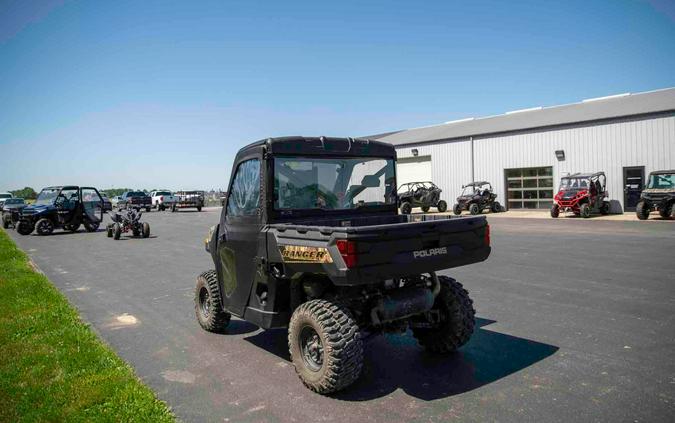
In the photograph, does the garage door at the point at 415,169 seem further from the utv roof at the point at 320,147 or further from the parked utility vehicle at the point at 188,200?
the utv roof at the point at 320,147

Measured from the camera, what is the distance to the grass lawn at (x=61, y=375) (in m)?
3.82

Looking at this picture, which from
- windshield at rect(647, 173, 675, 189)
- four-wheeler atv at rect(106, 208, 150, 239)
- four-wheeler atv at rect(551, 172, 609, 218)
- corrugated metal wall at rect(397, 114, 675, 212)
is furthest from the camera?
corrugated metal wall at rect(397, 114, 675, 212)

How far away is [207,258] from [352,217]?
8.31 m

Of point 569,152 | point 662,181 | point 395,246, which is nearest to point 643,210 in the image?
point 662,181

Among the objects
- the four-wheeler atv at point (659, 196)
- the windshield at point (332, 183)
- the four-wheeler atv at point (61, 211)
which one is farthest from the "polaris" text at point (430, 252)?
the four-wheeler atv at point (61, 211)

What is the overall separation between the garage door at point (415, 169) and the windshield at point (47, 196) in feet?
72.5

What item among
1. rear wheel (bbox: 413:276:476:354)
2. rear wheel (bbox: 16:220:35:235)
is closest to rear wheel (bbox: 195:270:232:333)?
rear wheel (bbox: 413:276:476:354)

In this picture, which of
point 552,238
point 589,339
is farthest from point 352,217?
point 552,238

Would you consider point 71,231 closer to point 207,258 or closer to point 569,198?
point 207,258

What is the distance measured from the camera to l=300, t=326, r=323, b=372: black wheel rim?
4332 mm

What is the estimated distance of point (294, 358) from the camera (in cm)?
445

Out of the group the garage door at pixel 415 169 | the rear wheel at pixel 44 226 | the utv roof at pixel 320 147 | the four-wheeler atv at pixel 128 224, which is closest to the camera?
the utv roof at pixel 320 147

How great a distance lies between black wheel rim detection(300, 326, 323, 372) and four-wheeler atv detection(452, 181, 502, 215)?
2355 cm

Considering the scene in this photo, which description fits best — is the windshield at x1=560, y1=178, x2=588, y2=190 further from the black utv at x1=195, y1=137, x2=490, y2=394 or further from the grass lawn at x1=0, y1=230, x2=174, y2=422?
the grass lawn at x1=0, y1=230, x2=174, y2=422
